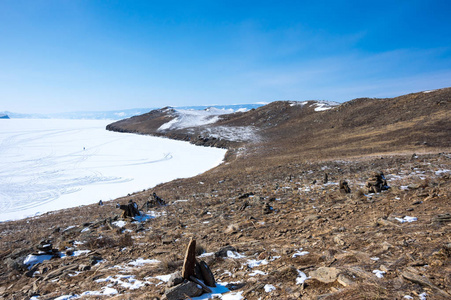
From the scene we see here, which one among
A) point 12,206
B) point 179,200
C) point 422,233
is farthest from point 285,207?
point 12,206

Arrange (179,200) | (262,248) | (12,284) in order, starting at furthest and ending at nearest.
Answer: (179,200) → (262,248) → (12,284)

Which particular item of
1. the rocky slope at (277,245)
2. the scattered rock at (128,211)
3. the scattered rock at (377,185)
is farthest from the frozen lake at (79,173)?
the scattered rock at (377,185)

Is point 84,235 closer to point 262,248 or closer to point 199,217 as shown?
point 199,217

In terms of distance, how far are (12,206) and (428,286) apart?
98.7 feet

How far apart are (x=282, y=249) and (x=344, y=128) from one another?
3909cm

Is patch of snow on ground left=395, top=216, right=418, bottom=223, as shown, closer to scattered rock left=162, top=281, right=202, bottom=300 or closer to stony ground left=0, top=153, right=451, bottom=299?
stony ground left=0, top=153, right=451, bottom=299

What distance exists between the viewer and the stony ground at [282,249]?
4.16 m

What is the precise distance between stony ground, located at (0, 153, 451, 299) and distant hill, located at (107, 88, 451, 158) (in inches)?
584

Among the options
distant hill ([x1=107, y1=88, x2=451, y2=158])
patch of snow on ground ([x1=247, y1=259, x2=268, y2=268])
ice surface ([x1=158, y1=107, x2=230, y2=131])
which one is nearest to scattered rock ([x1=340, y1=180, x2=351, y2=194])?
patch of snow on ground ([x1=247, y1=259, x2=268, y2=268])

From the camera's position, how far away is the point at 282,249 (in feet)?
20.3

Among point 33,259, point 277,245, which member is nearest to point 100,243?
point 33,259

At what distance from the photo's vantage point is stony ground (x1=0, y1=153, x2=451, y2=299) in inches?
164

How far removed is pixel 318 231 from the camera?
699cm

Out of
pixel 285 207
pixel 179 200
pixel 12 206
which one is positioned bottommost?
pixel 12 206
